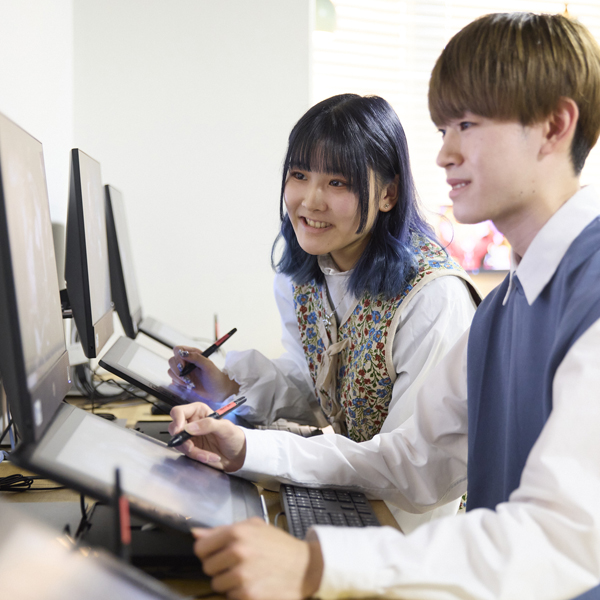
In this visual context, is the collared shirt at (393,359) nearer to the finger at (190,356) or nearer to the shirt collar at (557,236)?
the finger at (190,356)

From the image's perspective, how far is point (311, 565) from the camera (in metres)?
0.52

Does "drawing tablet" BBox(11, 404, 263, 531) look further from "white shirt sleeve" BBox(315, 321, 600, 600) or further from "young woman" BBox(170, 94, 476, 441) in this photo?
"young woman" BBox(170, 94, 476, 441)

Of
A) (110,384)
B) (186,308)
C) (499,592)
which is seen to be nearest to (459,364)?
(499,592)

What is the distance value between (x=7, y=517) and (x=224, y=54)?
2.04 metres

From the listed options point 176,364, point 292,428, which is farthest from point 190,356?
point 292,428

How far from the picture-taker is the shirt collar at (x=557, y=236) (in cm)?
69

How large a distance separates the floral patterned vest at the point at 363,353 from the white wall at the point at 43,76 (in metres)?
0.80

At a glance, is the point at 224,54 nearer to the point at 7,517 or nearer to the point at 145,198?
the point at 145,198

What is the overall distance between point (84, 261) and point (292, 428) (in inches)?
23.3

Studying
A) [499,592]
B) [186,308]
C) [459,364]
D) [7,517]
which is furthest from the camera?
[186,308]

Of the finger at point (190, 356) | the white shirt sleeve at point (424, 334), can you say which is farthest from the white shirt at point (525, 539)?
the finger at point (190, 356)

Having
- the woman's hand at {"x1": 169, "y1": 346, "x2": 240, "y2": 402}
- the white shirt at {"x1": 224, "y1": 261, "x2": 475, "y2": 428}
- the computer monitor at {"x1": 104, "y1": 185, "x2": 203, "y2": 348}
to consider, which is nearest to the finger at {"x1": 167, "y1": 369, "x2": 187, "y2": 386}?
the woman's hand at {"x1": 169, "y1": 346, "x2": 240, "y2": 402}

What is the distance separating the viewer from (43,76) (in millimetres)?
1620

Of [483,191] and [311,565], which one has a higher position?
[483,191]
